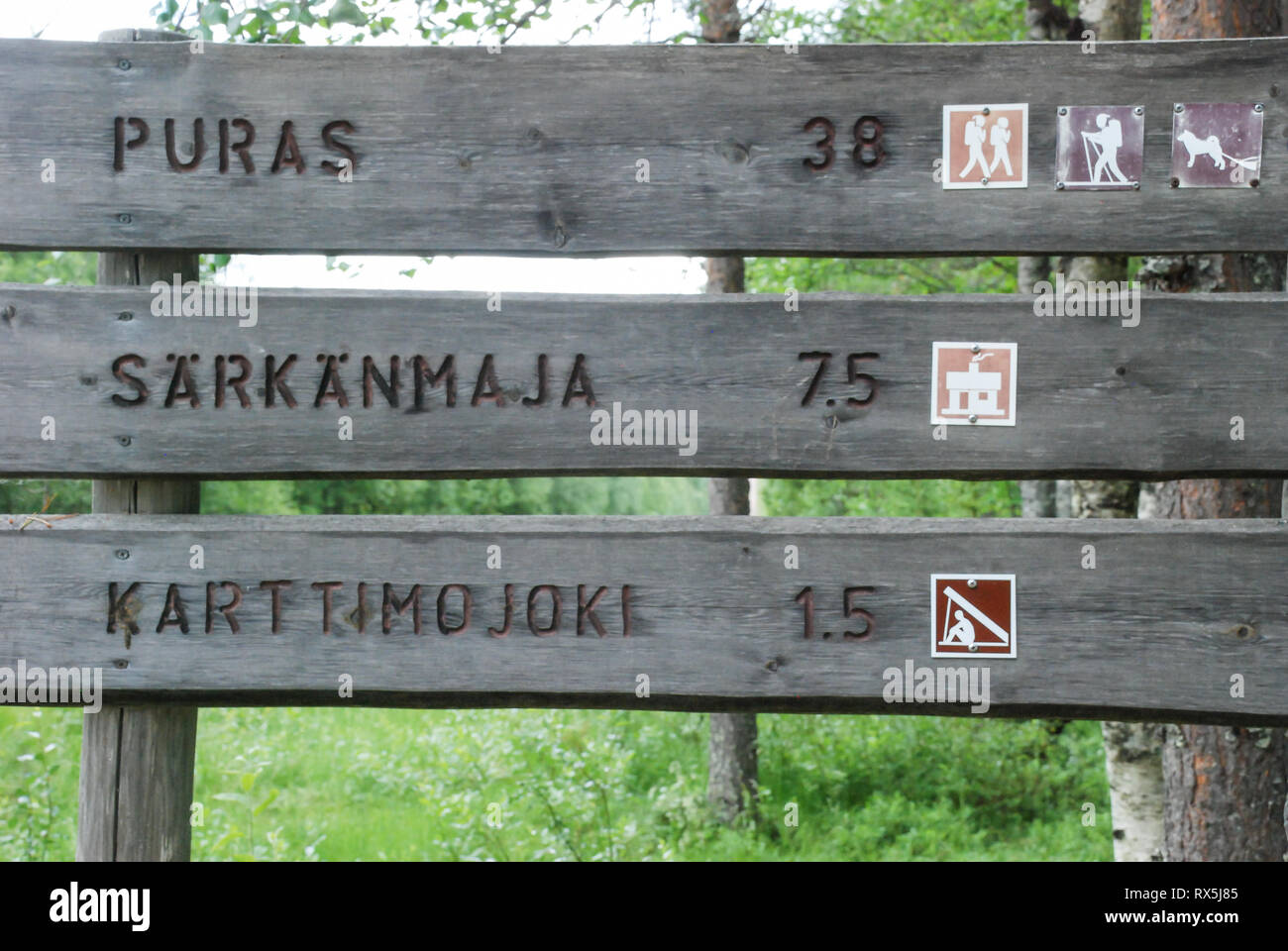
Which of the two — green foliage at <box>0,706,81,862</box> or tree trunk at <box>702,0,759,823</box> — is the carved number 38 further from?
tree trunk at <box>702,0,759,823</box>

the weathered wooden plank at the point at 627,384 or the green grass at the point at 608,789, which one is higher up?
the weathered wooden plank at the point at 627,384

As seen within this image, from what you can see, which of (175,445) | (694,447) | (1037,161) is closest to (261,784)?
(175,445)

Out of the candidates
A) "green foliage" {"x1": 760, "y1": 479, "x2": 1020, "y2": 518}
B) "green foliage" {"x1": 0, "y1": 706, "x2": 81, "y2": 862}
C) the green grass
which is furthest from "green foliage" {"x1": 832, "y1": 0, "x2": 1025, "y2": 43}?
"green foliage" {"x1": 0, "y1": 706, "x2": 81, "y2": 862}

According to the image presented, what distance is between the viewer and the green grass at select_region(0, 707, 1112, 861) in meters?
6.20

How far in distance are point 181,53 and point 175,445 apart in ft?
3.41

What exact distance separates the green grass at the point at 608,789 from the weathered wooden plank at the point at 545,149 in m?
3.39

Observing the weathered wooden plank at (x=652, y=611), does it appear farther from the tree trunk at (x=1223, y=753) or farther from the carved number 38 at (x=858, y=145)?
the tree trunk at (x=1223, y=753)

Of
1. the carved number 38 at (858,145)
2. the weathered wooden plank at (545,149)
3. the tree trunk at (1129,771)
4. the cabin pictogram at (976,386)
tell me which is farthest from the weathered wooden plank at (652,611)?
the tree trunk at (1129,771)

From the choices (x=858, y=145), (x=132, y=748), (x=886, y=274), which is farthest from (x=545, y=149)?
(x=886, y=274)

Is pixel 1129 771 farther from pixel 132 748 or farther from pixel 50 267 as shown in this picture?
pixel 50 267

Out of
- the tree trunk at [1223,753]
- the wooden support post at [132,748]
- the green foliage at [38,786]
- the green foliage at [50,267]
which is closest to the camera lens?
the wooden support post at [132,748]

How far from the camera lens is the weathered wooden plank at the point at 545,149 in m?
2.77

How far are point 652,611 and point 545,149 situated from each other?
1.24 m

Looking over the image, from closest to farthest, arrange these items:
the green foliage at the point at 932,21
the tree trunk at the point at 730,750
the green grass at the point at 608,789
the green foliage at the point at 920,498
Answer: the green grass at the point at 608,789 → the tree trunk at the point at 730,750 → the green foliage at the point at 932,21 → the green foliage at the point at 920,498
